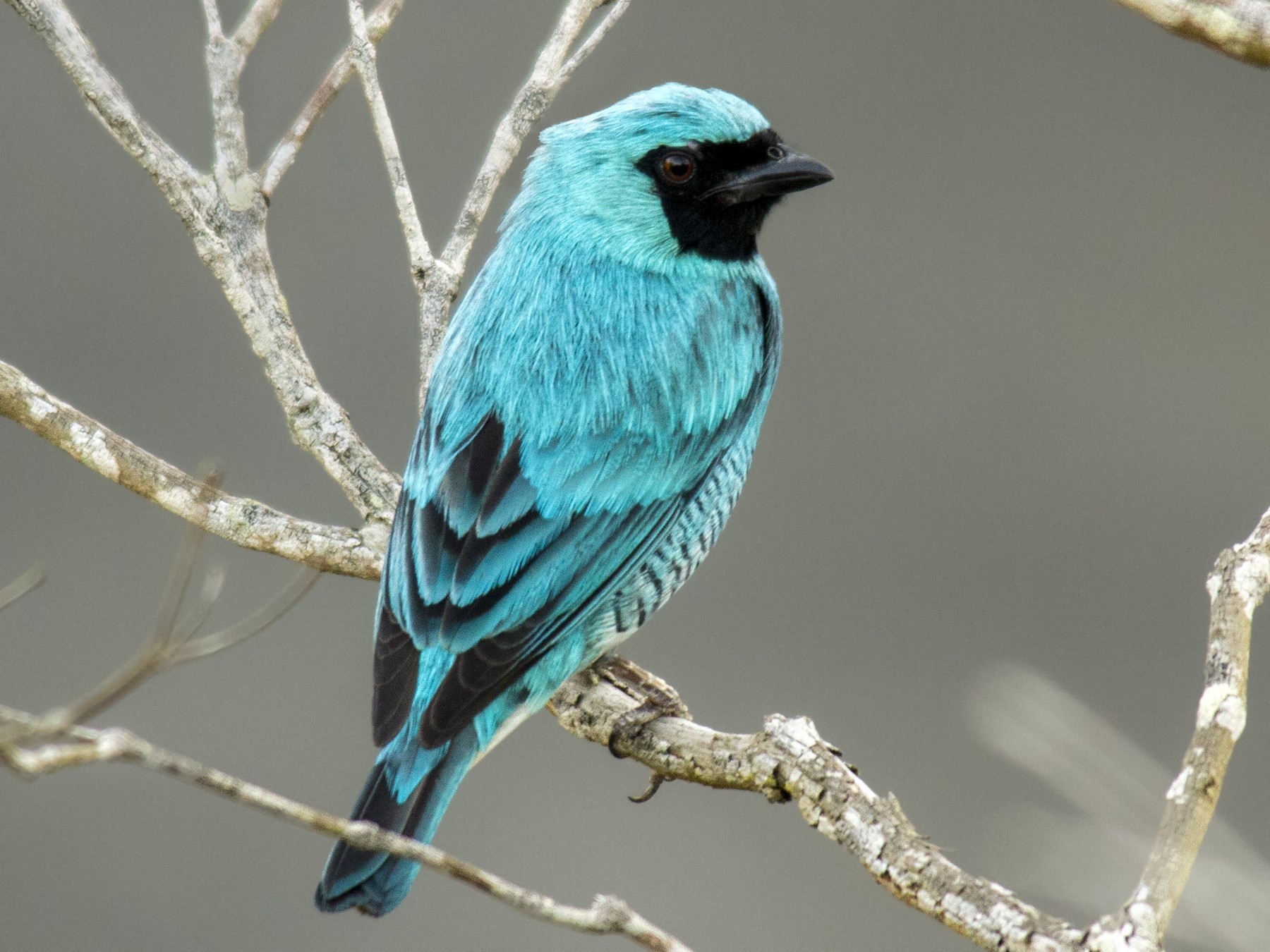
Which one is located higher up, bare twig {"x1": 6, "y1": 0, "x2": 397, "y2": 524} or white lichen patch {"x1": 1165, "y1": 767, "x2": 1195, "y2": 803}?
bare twig {"x1": 6, "y1": 0, "x2": 397, "y2": 524}

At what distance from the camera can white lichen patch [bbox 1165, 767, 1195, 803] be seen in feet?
4.83

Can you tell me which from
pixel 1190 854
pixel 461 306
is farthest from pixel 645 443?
pixel 1190 854

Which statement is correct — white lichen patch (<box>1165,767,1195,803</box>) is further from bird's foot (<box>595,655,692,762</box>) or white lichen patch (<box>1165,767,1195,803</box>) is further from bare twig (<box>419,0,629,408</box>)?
bare twig (<box>419,0,629,408</box>)

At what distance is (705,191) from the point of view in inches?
111

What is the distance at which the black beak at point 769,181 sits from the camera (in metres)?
2.80

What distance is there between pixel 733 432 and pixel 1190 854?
1518mm

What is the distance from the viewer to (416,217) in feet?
9.68

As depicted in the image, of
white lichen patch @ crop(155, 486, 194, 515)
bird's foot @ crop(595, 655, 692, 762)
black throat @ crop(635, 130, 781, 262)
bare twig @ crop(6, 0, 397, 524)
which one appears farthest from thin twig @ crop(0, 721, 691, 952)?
black throat @ crop(635, 130, 781, 262)

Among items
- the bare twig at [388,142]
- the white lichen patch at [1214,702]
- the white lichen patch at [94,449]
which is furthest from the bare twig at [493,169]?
the white lichen patch at [1214,702]

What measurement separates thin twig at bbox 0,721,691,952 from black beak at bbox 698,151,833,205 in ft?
5.80

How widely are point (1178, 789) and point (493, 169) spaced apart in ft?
6.78

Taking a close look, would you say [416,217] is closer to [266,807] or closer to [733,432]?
[733,432]

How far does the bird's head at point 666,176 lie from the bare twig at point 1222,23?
5.88ft

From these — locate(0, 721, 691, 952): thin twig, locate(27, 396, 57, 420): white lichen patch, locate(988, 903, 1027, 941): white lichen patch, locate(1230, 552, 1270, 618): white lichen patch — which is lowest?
locate(0, 721, 691, 952): thin twig
